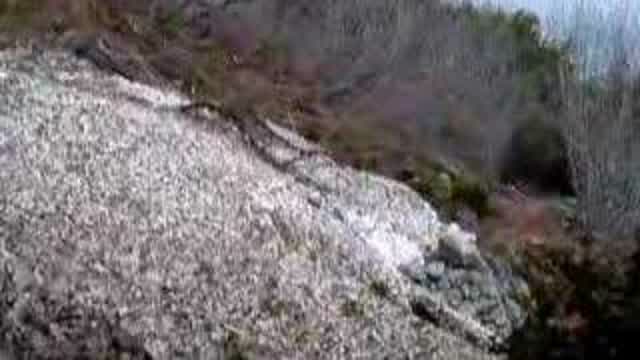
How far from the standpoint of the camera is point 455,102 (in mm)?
29766

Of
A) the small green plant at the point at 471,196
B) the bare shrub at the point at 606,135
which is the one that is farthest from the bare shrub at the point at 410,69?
the small green plant at the point at 471,196

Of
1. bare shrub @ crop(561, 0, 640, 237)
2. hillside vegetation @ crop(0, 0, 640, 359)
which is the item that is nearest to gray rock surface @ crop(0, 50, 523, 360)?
hillside vegetation @ crop(0, 0, 640, 359)

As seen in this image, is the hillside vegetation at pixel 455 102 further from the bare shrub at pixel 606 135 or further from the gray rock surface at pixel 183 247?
the gray rock surface at pixel 183 247

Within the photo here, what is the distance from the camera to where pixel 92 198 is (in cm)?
1257

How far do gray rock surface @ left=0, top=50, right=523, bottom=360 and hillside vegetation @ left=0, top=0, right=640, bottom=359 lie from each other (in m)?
1.04

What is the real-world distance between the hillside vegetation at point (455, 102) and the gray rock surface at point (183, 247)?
1039 millimetres

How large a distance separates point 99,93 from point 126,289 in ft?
13.3

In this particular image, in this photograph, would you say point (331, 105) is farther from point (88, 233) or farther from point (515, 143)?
point (88, 233)

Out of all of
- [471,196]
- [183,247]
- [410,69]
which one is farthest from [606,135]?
[183,247]

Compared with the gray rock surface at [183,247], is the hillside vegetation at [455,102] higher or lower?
lower

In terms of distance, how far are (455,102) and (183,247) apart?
17.9 m

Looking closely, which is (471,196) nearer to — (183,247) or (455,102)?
(183,247)

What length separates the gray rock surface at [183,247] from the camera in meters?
11.2

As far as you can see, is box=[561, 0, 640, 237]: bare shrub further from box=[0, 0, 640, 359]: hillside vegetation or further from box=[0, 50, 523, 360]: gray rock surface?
box=[0, 50, 523, 360]: gray rock surface
